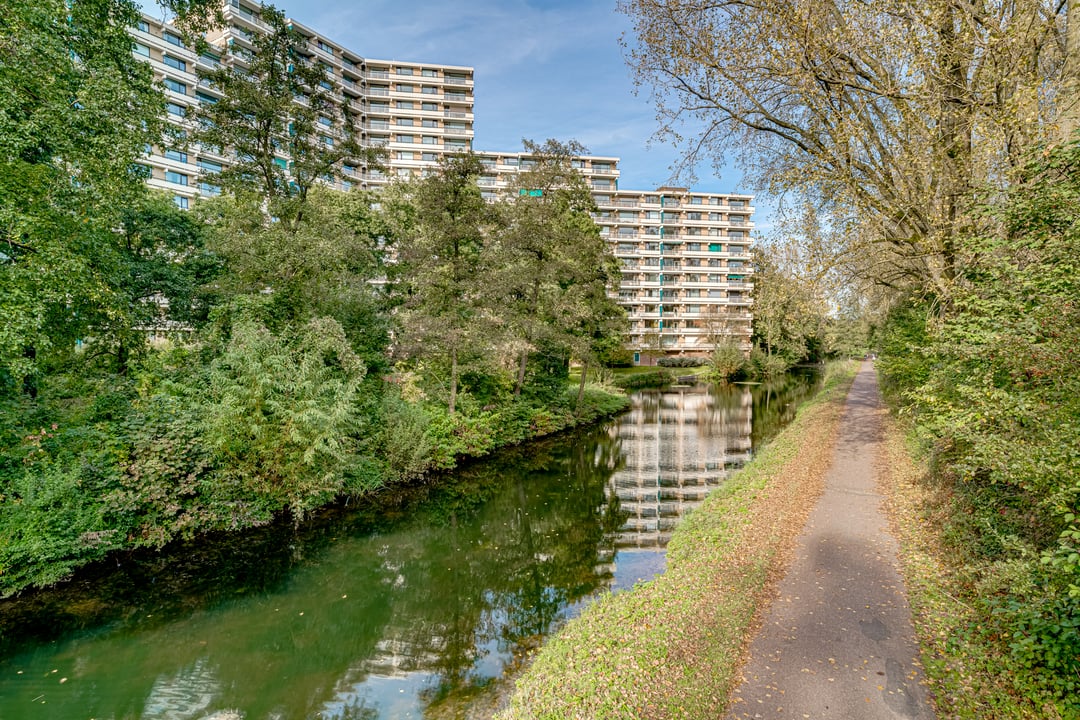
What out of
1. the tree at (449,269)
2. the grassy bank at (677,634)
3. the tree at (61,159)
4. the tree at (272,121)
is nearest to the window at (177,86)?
the tree at (272,121)

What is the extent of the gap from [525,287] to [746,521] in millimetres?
15180

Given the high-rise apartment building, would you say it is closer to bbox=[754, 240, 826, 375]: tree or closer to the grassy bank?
bbox=[754, 240, 826, 375]: tree

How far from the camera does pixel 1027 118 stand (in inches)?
309

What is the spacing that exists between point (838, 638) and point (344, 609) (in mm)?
9008

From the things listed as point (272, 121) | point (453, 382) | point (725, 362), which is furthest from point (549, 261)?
point (725, 362)

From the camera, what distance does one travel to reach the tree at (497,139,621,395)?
887 inches

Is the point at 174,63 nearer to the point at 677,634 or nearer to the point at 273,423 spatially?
the point at 273,423

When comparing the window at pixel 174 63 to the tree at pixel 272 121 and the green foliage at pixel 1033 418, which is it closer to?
the tree at pixel 272 121

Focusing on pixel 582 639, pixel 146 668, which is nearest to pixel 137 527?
pixel 146 668

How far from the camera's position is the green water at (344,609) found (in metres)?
7.79

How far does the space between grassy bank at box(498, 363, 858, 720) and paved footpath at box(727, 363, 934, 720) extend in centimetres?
30

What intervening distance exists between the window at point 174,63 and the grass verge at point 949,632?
58965 millimetres

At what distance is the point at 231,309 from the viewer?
16.8 metres

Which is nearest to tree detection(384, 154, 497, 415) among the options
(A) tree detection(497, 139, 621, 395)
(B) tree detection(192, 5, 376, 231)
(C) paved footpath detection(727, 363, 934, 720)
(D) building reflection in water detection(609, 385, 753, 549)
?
(A) tree detection(497, 139, 621, 395)
